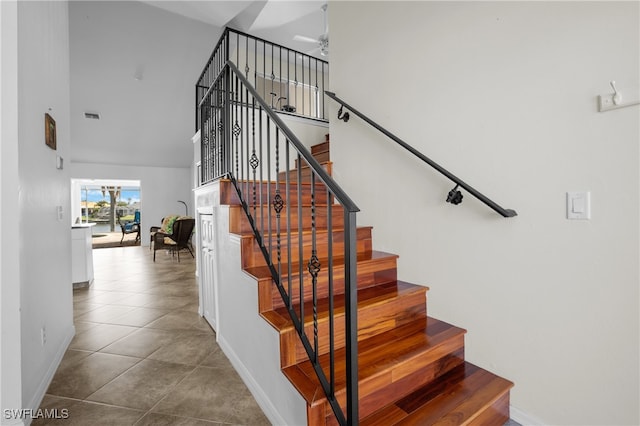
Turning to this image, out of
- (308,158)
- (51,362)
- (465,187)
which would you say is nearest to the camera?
(308,158)

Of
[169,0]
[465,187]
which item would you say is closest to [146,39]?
[169,0]

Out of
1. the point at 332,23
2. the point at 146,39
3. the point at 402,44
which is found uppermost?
the point at 146,39

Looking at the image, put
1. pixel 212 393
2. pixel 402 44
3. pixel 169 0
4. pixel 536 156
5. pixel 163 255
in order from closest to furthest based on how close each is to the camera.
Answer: pixel 536 156
pixel 212 393
pixel 402 44
pixel 169 0
pixel 163 255

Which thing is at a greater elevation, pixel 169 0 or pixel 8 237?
pixel 169 0

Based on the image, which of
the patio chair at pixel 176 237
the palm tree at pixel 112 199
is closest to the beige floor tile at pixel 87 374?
the patio chair at pixel 176 237

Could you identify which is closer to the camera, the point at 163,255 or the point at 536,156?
the point at 536,156

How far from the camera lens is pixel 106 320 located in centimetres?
300

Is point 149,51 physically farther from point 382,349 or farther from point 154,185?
point 382,349

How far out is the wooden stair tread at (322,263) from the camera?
1741 mm

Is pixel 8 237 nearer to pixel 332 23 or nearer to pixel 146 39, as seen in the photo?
pixel 332 23

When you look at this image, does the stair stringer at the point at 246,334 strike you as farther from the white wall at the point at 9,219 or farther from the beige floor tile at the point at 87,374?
the white wall at the point at 9,219

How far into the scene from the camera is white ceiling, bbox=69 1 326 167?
4.50 metres

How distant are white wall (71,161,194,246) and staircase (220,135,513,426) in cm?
886

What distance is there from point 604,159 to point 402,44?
1471 mm
